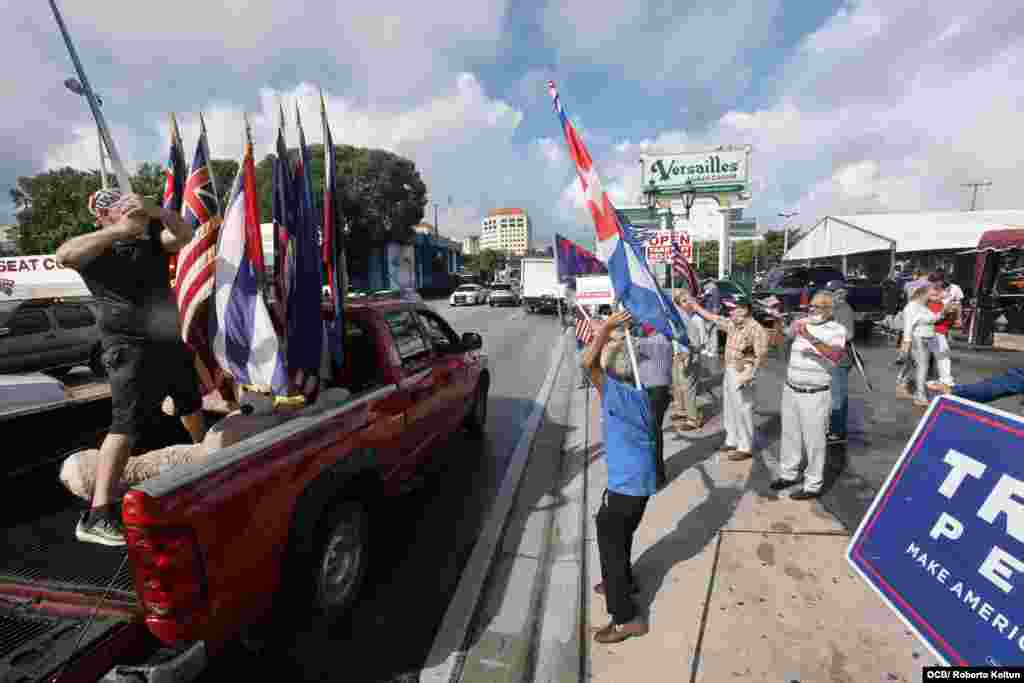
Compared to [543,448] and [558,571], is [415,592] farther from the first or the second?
[543,448]

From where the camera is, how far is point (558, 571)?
3.46m

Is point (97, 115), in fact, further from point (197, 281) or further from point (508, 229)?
point (508, 229)

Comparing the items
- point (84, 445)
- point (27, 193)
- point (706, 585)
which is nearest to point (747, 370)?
point (706, 585)

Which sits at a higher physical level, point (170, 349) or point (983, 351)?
point (170, 349)

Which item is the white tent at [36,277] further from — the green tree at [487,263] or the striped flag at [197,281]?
the green tree at [487,263]

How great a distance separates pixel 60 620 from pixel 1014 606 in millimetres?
3273

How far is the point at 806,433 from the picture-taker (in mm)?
4129

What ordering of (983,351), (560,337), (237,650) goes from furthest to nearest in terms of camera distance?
(560,337)
(983,351)
(237,650)

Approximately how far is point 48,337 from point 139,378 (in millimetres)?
10418

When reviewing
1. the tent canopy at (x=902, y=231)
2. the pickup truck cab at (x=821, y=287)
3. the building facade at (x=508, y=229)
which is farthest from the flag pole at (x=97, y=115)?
the building facade at (x=508, y=229)

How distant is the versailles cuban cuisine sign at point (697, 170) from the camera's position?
23.2m

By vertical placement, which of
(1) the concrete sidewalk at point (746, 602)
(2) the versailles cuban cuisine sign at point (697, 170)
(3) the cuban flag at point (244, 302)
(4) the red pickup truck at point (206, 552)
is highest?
(2) the versailles cuban cuisine sign at point (697, 170)

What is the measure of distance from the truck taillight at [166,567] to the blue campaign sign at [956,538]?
2525 mm

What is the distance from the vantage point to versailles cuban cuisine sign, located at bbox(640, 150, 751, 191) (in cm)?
2322
